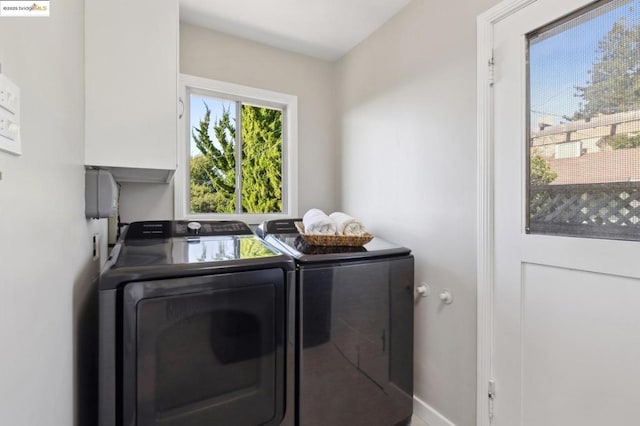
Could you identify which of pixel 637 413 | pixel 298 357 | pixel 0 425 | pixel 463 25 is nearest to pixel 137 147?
pixel 0 425

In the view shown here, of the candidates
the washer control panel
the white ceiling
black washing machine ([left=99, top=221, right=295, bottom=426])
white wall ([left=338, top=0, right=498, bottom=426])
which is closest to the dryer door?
black washing machine ([left=99, top=221, right=295, bottom=426])

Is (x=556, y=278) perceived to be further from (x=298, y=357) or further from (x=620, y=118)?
(x=298, y=357)

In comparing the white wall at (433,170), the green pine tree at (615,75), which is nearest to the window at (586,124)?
the green pine tree at (615,75)

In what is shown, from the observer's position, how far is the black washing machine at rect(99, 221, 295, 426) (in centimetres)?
100

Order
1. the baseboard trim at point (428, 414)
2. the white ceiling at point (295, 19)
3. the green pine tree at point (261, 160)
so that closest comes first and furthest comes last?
the baseboard trim at point (428, 414) < the white ceiling at point (295, 19) < the green pine tree at point (261, 160)

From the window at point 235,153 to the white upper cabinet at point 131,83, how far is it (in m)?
0.89

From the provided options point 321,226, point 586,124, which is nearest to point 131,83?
point 321,226

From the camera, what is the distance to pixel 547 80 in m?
1.28

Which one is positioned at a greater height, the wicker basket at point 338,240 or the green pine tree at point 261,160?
the green pine tree at point 261,160

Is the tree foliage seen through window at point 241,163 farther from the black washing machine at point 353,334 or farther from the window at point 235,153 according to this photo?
the black washing machine at point 353,334

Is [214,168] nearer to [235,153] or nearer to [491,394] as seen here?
[235,153]

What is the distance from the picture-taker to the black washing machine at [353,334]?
137 cm

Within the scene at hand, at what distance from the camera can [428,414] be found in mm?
1761

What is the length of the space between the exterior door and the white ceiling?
0.90m
